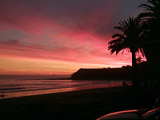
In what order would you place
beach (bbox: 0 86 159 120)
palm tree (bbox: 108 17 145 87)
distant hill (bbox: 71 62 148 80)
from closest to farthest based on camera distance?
beach (bbox: 0 86 159 120)
palm tree (bbox: 108 17 145 87)
distant hill (bbox: 71 62 148 80)

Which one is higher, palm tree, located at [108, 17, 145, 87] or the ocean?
palm tree, located at [108, 17, 145, 87]

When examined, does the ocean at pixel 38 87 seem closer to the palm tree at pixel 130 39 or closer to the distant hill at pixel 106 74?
the palm tree at pixel 130 39

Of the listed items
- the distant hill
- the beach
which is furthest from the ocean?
the distant hill

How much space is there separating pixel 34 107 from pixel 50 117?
7.94 ft

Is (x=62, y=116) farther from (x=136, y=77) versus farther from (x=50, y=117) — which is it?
(x=136, y=77)

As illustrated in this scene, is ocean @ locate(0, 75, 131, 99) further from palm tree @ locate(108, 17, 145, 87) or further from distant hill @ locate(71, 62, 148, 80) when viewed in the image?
distant hill @ locate(71, 62, 148, 80)

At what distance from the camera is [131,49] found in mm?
24469

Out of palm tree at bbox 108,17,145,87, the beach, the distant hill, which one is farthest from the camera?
the distant hill

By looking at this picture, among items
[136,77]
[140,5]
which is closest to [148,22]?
[140,5]

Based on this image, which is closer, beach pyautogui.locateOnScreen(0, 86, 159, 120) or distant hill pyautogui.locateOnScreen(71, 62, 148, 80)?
beach pyautogui.locateOnScreen(0, 86, 159, 120)

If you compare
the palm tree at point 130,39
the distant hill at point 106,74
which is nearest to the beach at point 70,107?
the palm tree at point 130,39

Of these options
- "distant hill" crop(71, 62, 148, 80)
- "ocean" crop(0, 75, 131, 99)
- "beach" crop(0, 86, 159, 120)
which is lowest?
"ocean" crop(0, 75, 131, 99)

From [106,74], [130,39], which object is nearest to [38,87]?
[130,39]

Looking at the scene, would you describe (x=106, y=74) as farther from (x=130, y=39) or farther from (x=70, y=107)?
(x=70, y=107)
